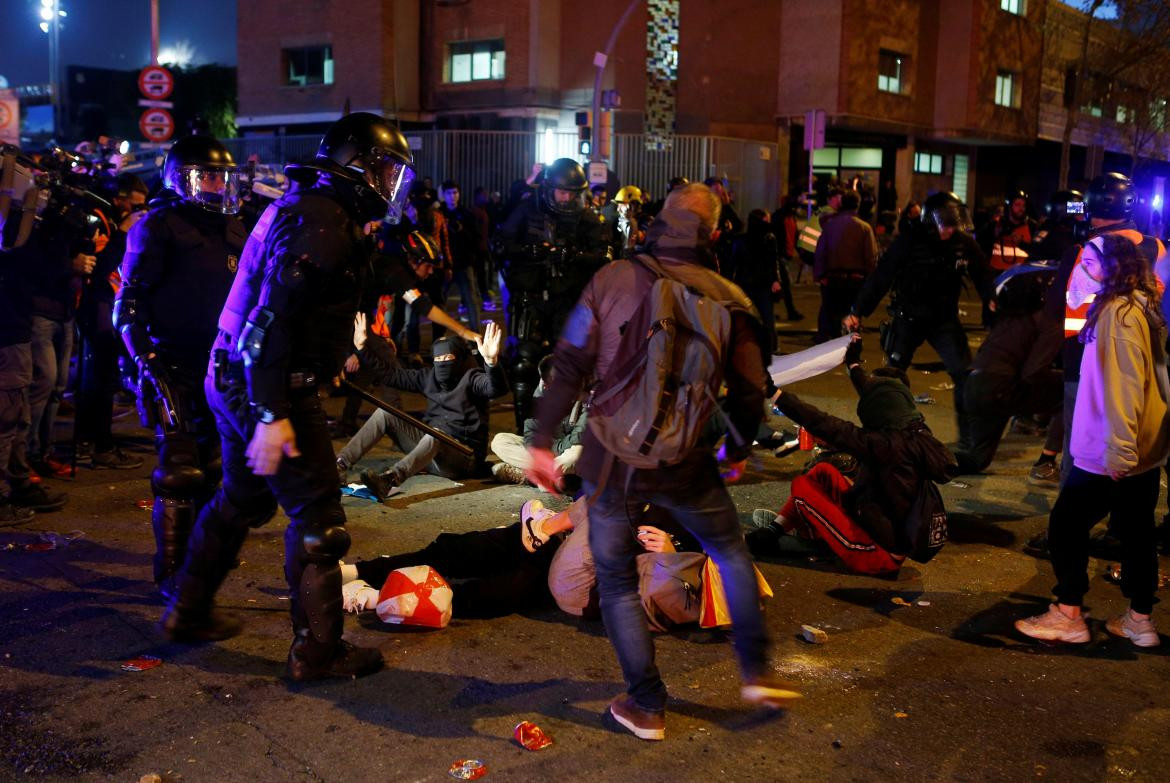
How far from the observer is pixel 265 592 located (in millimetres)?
5113

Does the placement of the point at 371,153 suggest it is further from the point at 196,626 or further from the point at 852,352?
the point at 852,352

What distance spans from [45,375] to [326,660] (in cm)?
362

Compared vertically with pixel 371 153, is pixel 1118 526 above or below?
below

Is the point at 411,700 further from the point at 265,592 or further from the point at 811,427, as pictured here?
the point at 811,427

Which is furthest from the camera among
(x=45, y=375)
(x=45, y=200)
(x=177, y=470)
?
(x=45, y=375)

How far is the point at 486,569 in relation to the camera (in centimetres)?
501

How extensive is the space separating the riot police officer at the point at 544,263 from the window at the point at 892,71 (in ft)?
87.5

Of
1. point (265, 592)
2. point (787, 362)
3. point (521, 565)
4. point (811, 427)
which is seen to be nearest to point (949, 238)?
point (787, 362)

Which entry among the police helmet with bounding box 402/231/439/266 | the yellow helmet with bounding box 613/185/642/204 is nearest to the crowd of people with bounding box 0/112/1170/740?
the police helmet with bounding box 402/231/439/266

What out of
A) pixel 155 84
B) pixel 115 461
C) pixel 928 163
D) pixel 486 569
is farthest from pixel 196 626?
pixel 928 163

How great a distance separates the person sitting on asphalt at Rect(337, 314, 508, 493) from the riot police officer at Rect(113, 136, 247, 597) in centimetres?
196

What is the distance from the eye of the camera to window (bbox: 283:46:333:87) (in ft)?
108

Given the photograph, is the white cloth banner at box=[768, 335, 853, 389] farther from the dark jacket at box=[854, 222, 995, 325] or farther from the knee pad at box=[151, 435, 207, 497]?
the knee pad at box=[151, 435, 207, 497]

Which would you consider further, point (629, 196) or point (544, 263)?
point (629, 196)
